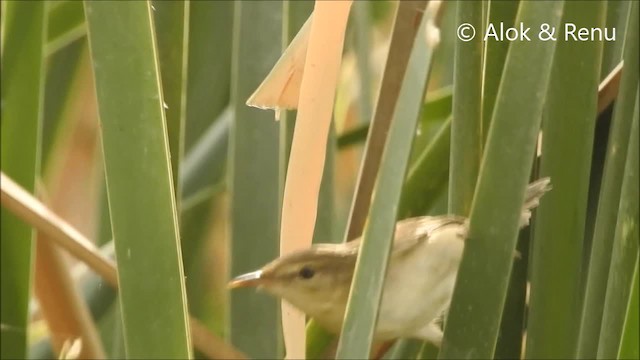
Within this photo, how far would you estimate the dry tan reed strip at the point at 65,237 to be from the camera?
0.68 metres

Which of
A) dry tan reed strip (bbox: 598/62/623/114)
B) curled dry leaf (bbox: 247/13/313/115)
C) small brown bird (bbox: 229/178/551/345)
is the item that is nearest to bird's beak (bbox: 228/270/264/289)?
small brown bird (bbox: 229/178/551/345)

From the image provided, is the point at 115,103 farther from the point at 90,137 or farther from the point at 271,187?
the point at 90,137

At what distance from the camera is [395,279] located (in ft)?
1.92

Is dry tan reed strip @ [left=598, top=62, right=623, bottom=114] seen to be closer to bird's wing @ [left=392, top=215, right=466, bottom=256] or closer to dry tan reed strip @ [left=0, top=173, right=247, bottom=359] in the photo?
bird's wing @ [left=392, top=215, right=466, bottom=256]

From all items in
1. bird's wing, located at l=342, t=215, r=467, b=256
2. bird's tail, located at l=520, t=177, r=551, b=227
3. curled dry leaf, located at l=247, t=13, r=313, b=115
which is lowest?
bird's wing, located at l=342, t=215, r=467, b=256

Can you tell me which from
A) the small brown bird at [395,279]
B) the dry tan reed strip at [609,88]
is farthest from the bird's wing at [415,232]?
the dry tan reed strip at [609,88]

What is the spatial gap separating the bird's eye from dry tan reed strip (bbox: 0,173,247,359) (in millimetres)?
147

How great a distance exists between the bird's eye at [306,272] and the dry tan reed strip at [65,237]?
0.48 feet

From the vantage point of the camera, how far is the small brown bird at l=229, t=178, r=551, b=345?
57 cm

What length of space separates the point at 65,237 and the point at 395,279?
0.85 feet

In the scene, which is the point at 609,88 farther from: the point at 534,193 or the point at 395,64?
the point at 395,64

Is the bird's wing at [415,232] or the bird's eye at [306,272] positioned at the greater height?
the bird's wing at [415,232]

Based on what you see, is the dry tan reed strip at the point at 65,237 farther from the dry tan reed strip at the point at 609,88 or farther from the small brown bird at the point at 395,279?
the dry tan reed strip at the point at 609,88

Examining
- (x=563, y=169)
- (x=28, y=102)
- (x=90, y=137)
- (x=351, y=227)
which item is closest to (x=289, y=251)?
(x=351, y=227)
